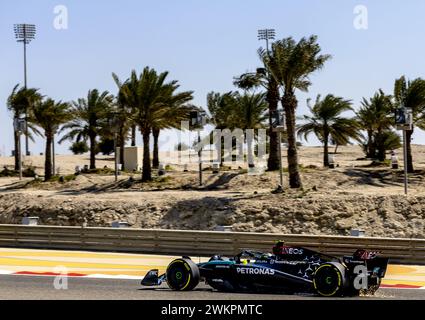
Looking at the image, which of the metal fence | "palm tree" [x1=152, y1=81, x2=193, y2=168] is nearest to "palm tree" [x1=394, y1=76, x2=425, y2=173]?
"palm tree" [x1=152, y1=81, x2=193, y2=168]

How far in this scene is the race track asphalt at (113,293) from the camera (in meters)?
14.5

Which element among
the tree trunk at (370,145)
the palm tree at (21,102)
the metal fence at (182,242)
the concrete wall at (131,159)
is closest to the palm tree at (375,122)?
the tree trunk at (370,145)

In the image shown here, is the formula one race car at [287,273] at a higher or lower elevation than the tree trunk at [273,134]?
lower

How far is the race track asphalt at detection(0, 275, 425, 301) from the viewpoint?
47.5 ft

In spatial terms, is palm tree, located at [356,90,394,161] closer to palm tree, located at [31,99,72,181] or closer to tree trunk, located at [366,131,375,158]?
tree trunk, located at [366,131,375,158]

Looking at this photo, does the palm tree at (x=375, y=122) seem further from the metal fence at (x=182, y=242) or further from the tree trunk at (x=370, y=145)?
the metal fence at (x=182, y=242)

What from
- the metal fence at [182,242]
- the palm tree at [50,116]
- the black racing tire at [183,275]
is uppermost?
the palm tree at [50,116]

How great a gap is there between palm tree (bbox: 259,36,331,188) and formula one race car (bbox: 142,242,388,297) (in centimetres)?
2267

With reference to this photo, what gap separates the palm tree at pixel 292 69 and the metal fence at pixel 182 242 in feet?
50.0

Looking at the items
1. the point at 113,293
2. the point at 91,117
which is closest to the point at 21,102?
the point at 91,117

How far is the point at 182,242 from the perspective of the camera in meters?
22.9

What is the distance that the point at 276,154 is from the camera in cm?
4456

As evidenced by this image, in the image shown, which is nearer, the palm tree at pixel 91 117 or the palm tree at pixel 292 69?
the palm tree at pixel 292 69
